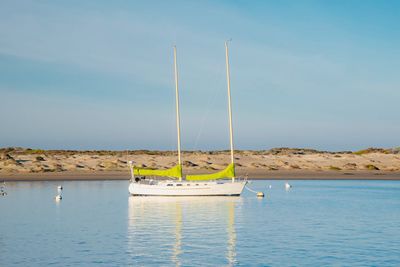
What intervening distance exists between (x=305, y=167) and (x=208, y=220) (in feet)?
207

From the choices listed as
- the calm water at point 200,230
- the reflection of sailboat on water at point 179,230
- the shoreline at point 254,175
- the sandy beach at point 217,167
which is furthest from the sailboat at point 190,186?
the sandy beach at point 217,167

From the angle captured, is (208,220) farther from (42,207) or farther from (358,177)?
(358,177)

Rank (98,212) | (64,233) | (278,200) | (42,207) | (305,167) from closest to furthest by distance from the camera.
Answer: (64,233) < (98,212) < (42,207) < (278,200) < (305,167)

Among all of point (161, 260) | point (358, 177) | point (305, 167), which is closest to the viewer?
point (161, 260)

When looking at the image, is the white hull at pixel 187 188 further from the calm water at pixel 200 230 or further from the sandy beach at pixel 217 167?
the sandy beach at pixel 217 167

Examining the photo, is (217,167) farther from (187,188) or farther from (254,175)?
(187,188)

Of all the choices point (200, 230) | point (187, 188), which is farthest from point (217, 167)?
point (200, 230)

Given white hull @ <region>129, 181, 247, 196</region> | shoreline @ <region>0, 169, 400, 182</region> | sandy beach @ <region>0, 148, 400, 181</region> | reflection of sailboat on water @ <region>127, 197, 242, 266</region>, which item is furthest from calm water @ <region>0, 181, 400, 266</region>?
sandy beach @ <region>0, 148, 400, 181</region>

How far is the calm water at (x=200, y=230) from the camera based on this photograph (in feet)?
82.5

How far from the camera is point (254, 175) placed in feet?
289

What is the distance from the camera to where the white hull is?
192 feet

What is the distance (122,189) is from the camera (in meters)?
68.6

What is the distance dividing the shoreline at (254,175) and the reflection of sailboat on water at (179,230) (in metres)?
30.6

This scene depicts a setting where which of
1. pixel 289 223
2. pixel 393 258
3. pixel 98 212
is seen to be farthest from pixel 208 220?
pixel 393 258
